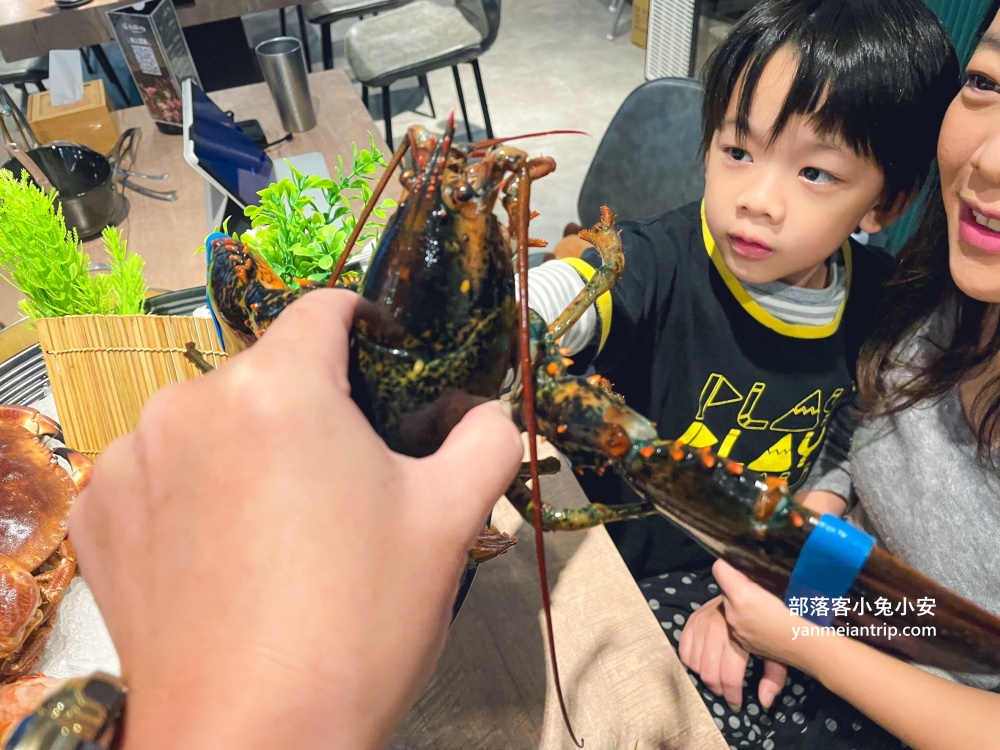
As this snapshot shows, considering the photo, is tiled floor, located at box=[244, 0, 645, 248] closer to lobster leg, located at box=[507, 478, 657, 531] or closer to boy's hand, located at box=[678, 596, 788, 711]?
boy's hand, located at box=[678, 596, 788, 711]

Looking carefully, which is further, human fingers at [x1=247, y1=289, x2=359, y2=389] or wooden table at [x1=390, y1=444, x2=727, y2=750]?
wooden table at [x1=390, y1=444, x2=727, y2=750]

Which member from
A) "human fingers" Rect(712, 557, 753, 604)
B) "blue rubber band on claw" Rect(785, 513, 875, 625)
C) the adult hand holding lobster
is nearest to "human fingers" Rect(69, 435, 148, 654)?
the adult hand holding lobster

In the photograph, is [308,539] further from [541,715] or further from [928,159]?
[928,159]

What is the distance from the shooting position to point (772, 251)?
0.81m

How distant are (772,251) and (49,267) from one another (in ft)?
3.33

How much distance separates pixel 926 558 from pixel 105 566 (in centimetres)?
97

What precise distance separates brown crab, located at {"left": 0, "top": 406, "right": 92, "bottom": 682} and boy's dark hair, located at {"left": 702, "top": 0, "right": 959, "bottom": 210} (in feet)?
3.46

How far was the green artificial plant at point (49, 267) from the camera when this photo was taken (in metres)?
0.89

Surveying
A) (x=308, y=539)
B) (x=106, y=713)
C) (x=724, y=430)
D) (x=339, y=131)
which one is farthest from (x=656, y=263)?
(x=339, y=131)

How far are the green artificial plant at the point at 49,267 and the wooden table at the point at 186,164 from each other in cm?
38

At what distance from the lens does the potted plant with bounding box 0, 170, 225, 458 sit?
35.1 inches

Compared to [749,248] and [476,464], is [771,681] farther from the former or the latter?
[476,464]

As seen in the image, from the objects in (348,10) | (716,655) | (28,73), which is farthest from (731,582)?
(28,73)

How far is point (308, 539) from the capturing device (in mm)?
363
